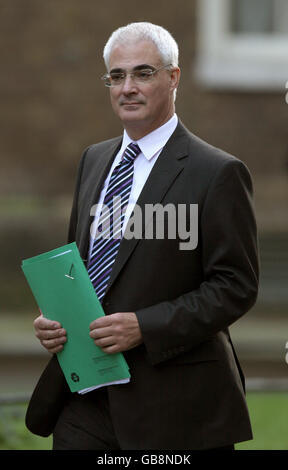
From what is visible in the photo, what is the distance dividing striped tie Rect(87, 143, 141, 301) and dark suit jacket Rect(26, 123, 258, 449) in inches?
3.4

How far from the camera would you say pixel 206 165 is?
3.57m

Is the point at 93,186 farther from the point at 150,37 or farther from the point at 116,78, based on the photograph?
the point at 150,37

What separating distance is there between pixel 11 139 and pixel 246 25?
3.12 metres

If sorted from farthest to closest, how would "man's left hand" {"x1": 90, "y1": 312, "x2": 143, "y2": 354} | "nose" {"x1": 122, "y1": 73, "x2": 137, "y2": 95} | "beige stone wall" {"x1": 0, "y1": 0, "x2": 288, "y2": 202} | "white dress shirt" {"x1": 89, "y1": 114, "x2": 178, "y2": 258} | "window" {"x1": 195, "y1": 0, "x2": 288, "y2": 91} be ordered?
"window" {"x1": 195, "y1": 0, "x2": 288, "y2": 91}, "beige stone wall" {"x1": 0, "y1": 0, "x2": 288, "y2": 202}, "white dress shirt" {"x1": 89, "y1": 114, "x2": 178, "y2": 258}, "nose" {"x1": 122, "y1": 73, "x2": 137, "y2": 95}, "man's left hand" {"x1": 90, "y1": 312, "x2": 143, "y2": 354}

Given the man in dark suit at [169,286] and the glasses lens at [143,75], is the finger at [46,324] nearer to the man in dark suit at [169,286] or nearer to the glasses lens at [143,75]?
the man in dark suit at [169,286]

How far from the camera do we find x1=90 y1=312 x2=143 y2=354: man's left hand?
11.4ft

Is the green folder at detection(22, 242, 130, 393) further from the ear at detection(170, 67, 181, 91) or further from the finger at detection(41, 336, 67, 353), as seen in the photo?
the ear at detection(170, 67, 181, 91)

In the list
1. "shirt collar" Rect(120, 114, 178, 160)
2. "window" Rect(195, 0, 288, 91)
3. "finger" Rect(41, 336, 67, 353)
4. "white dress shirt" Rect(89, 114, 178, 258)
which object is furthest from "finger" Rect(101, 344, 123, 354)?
"window" Rect(195, 0, 288, 91)

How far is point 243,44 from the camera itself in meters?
12.1

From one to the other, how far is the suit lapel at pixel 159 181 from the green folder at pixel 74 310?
0.40 feet

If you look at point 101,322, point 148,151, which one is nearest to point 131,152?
point 148,151

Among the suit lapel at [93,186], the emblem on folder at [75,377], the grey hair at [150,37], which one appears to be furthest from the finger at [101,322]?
the grey hair at [150,37]

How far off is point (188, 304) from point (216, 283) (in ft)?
0.40

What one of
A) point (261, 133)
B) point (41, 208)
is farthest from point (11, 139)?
point (261, 133)
